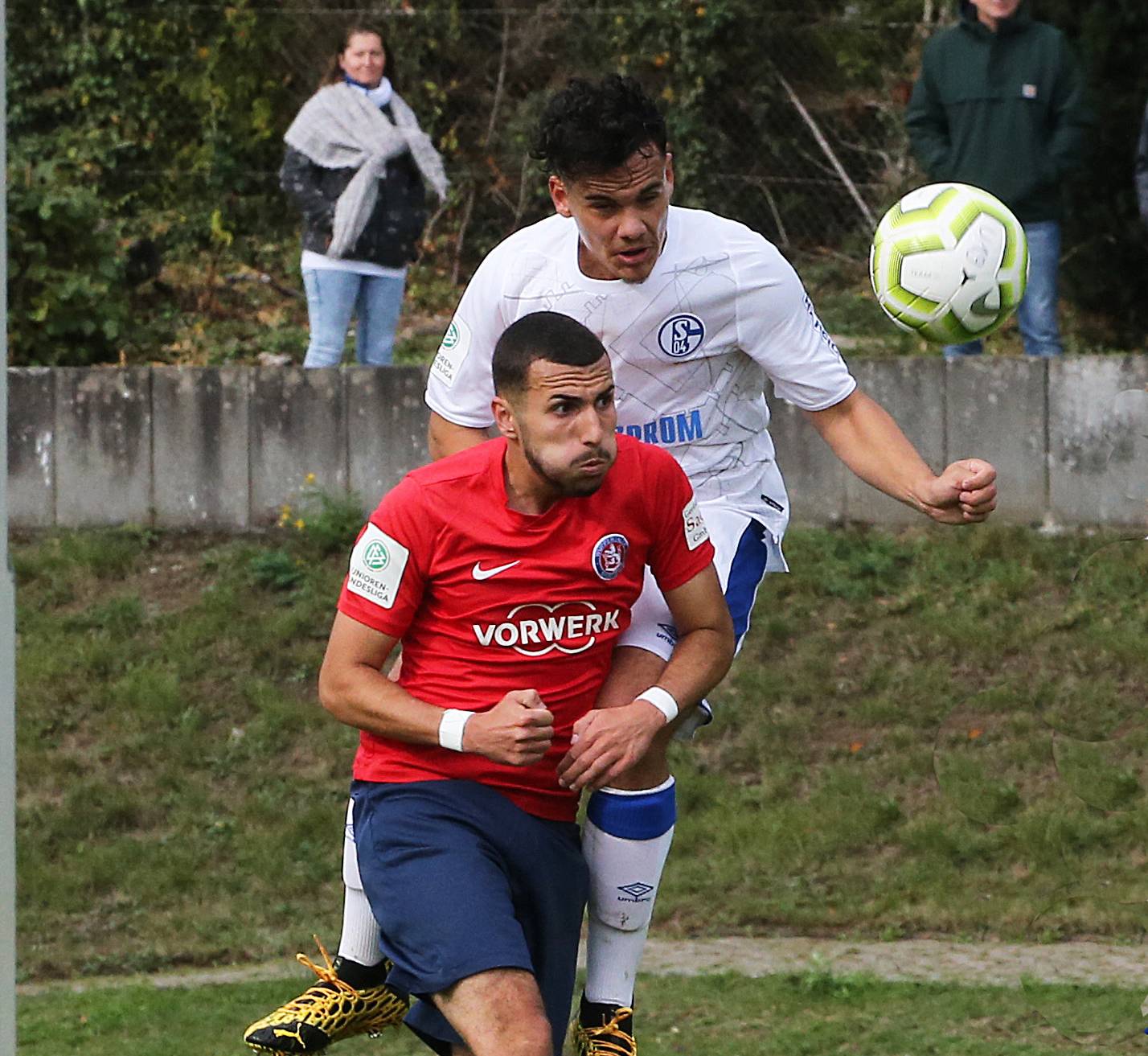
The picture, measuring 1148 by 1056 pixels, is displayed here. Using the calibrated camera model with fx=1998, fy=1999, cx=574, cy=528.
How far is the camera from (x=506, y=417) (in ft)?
15.4

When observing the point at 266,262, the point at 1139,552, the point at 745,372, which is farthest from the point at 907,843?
the point at 266,262

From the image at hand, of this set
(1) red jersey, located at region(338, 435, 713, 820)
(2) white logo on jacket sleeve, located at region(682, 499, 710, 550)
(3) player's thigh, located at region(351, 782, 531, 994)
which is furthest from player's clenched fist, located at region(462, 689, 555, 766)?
(2) white logo on jacket sleeve, located at region(682, 499, 710, 550)

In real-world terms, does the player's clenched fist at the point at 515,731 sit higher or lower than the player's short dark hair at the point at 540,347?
lower

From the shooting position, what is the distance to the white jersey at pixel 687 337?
5.23m

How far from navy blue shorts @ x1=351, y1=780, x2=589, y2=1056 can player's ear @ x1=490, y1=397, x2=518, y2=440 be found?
0.83 metres

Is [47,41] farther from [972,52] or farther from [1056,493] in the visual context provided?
[1056,493]

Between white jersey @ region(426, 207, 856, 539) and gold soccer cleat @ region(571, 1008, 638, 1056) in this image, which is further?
white jersey @ region(426, 207, 856, 539)

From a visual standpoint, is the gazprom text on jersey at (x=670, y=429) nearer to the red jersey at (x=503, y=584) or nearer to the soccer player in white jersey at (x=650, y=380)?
the soccer player in white jersey at (x=650, y=380)

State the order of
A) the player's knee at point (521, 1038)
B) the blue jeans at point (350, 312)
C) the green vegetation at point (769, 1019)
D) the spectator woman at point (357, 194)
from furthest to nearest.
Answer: the blue jeans at point (350, 312) < the spectator woman at point (357, 194) < the green vegetation at point (769, 1019) < the player's knee at point (521, 1038)

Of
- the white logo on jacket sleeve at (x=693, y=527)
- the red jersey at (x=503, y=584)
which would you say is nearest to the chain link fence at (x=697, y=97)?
the white logo on jacket sleeve at (x=693, y=527)

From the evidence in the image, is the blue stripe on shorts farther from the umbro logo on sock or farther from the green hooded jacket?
the green hooded jacket

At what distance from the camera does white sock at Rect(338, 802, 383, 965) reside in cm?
514

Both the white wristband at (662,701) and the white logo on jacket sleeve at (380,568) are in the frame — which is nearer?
the white logo on jacket sleeve at (380,568)

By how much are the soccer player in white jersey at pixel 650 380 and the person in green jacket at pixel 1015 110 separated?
4.10 m
